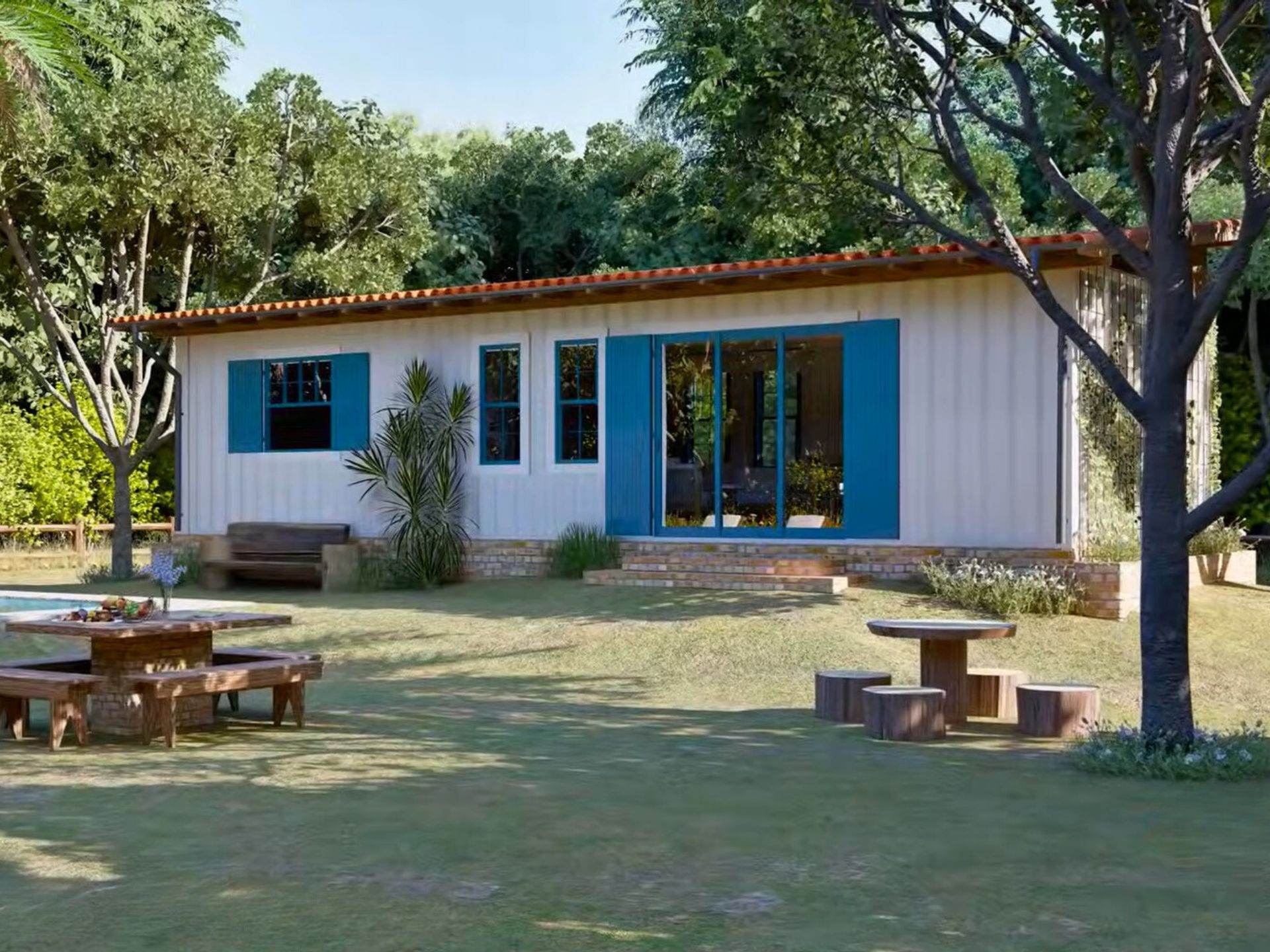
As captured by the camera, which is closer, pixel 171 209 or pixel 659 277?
pixel 659 277

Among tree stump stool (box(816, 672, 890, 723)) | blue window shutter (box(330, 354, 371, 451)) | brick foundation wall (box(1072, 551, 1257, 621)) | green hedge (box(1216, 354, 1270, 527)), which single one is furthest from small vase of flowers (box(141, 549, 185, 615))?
green hedge (box(1216, 354, 1270, 527))

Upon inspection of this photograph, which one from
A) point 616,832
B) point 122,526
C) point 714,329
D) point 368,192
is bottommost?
point 616,832

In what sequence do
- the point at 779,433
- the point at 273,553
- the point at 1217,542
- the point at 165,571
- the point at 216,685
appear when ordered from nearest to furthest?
1. the point at 216,685
2. the point at 165,571
3. the point at 779,433
4. the point at 1217,542
5. the point at 273,553

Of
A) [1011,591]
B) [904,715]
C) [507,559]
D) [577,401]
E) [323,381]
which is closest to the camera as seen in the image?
[904,715]

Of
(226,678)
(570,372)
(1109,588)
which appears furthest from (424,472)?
(226,678)

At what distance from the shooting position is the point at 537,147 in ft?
105

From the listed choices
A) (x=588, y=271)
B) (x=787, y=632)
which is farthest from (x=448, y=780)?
(x=588, y=271)

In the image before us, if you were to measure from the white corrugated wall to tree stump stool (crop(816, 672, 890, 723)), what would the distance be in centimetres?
482

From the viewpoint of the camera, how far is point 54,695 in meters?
8.66

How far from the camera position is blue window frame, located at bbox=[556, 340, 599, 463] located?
16703mm

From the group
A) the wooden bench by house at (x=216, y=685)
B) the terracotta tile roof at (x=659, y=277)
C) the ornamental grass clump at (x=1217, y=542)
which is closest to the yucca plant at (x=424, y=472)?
the terracotta tile roof at (x=659, y=277)

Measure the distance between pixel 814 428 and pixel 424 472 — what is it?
5487 mm

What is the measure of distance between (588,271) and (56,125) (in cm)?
1337

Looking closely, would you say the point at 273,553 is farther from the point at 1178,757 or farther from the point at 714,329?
the point at 1178,757
